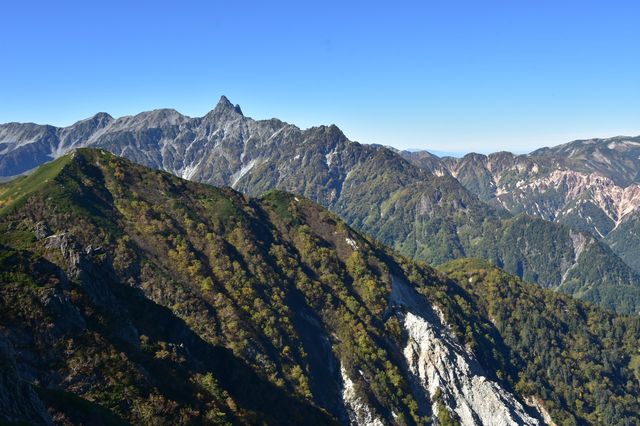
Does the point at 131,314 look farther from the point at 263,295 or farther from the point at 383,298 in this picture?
the point at 383,298

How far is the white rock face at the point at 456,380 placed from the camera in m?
163

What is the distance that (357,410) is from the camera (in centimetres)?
14438

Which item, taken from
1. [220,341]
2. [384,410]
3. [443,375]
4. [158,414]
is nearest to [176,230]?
[220,341]

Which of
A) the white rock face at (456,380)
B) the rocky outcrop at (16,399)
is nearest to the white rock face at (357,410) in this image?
the white rock face at (456,380)

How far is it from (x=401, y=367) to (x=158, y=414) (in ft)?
383

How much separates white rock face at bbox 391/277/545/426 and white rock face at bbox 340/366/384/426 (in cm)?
2747

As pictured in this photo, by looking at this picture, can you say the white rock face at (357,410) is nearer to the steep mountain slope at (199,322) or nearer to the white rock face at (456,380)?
the steep mountain slope at (199,322)

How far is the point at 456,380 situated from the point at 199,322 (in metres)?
86.7

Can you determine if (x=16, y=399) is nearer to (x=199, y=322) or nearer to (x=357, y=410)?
(x=199, y=322)

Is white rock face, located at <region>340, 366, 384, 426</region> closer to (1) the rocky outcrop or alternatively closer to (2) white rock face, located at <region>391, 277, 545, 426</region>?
(2) white rock face, located at <region>391, 277, 545, 426</region>

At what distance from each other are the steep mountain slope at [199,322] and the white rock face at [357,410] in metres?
0.40

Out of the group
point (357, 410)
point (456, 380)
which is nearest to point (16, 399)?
point (357, 410)

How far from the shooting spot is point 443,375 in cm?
16725

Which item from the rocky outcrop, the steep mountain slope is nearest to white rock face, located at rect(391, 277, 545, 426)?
the steep mountain slope
